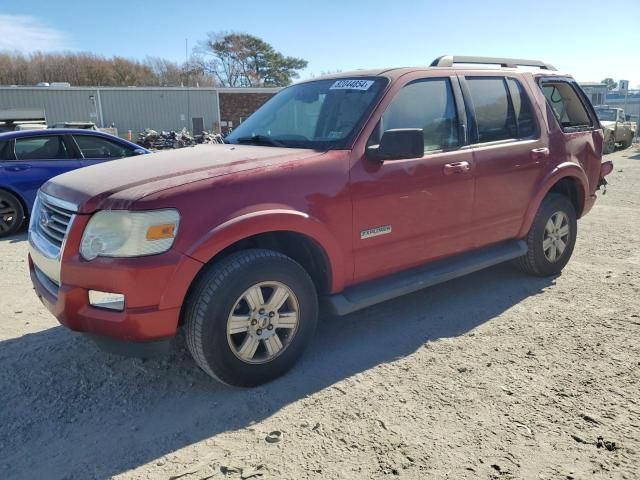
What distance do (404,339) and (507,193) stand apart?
1629mm

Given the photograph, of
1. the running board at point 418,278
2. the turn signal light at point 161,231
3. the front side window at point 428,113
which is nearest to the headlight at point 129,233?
the turn signal light at point 161,231

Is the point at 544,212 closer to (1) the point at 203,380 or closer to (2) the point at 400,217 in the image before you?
(2) the point at 400,217

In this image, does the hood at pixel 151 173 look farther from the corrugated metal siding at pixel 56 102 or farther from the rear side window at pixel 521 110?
the corrugated metal siding at pixel 56 102

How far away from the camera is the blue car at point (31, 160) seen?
747cm

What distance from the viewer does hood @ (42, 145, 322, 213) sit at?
274cm

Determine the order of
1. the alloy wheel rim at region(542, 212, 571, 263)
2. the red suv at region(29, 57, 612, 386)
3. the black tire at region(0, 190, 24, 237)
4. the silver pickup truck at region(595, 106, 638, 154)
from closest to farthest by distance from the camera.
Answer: the red suv at region(29, 57, 612, 386) → the alloy wheel rim at region(542, 212, 571, 263) → the black tire at region(0, 190, 24, 237) → the silver pickup truck at region(595, 106, 638, 154)

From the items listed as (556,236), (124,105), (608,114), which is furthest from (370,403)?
(124,105)

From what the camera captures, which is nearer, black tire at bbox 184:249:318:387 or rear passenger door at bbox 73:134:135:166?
black tire at bbox 184:249:318:387

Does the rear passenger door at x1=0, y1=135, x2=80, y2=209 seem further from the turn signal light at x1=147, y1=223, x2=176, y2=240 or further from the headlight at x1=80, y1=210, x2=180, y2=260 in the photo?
the turn signal light at x1=147, y1=223, x2=176, y2=240

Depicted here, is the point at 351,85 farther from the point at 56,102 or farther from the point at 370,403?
the point at 56,102

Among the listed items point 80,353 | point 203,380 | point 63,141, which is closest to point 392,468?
point 203,380

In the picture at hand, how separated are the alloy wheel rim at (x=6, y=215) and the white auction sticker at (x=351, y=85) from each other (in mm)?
5857

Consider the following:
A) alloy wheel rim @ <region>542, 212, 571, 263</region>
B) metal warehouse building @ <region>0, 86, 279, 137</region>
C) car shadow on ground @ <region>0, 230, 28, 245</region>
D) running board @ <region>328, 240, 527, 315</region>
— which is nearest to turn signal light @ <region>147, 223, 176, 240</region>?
running board @ <region>328, 240, 527, 315</region>

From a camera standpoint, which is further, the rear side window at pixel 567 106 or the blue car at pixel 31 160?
the blue car at pixel 31 160
